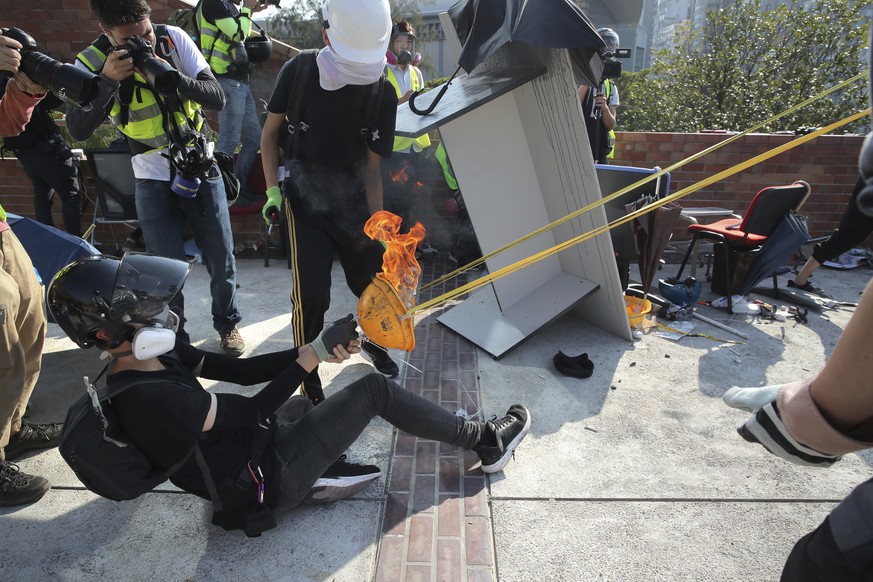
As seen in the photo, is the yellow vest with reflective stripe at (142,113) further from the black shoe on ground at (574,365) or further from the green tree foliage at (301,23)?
the green tree foliage at (301,23)

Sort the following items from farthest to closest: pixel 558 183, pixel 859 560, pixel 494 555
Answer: pixel 558 183
pixel 494 555
pixel 859 560

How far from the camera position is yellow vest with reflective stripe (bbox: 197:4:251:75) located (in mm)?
5453

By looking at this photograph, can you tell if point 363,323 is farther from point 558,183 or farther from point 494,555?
point 558,183

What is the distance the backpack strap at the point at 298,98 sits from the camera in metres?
2.79

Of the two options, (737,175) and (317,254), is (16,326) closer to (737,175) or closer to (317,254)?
(317,254)

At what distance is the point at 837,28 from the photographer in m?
8.52

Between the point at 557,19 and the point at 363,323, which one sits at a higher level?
the point at 557,19

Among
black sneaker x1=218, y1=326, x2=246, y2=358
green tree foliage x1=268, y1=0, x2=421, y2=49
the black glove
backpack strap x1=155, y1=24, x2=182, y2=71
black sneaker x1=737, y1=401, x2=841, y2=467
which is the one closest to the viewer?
black sneaker x1=737, y1=401, x2=841, y2=467

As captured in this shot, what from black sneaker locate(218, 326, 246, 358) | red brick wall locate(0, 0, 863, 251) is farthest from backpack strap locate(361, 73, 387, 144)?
red brick wall locate(0, 0, 863, 251)

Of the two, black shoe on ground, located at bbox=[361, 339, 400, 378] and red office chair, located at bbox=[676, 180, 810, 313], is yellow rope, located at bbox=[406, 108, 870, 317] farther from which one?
red office chair, located at bbox=[676, 180, 810, 313]

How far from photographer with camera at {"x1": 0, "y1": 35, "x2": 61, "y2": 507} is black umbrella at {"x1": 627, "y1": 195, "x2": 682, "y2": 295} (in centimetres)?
408

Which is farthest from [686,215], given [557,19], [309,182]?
[309,182]

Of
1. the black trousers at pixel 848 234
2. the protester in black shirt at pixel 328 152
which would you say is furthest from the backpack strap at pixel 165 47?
the black trousers at pixel 848 234

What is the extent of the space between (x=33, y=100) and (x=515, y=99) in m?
2.93
